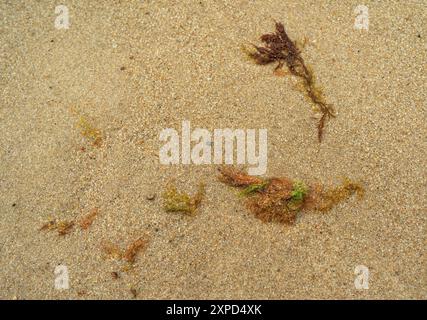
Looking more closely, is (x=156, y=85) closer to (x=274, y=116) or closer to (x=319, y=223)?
(x=274, y=116)

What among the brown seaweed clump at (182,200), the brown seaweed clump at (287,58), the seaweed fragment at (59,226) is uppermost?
the brown seaweed clump at (287,58)

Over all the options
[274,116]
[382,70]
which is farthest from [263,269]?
[382,70]

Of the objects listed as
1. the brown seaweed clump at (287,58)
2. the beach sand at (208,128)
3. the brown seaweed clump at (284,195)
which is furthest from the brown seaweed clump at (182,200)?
the brown seaweed clump at (287,58)

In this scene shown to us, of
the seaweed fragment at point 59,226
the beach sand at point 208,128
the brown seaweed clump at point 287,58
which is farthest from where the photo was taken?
the brown seaweed clump at point 287,58

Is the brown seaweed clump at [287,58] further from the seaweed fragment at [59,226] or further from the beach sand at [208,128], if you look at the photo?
the seaweed fragment at [59,226]

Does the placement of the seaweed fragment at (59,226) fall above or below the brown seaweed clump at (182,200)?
below

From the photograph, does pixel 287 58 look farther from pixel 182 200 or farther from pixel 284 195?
pixel 182 200

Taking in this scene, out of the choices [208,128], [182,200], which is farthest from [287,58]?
[182,200]
